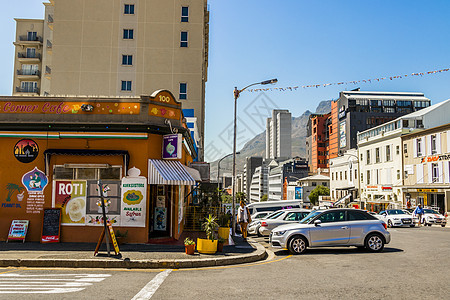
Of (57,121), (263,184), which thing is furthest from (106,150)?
(263,184)

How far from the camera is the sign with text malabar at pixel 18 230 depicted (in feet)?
47.9

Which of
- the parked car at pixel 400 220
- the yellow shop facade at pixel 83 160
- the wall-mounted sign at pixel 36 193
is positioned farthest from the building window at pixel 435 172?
the wall-mounted sign at pixel 36 193

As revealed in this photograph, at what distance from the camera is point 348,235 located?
561 inches

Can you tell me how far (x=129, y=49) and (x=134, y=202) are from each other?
34.5 meters

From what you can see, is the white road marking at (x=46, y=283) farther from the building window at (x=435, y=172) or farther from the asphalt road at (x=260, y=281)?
the building window at (x=435, y=172)

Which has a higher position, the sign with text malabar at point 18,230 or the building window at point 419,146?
the building window at point 419,146

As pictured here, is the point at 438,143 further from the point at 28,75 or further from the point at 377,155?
the point at 28,75

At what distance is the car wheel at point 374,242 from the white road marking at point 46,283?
9.16 meters

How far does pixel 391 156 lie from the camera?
52438mm

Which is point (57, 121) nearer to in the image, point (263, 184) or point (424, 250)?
point (424, 250)

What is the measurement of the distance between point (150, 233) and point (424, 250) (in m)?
10.5

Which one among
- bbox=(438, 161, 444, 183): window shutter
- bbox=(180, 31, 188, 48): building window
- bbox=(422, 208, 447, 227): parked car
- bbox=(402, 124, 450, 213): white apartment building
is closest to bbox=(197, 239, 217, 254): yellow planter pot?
bbox=(422, 208, 447, 227): parked car

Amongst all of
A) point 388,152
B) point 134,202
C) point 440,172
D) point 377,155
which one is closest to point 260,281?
point 134,202

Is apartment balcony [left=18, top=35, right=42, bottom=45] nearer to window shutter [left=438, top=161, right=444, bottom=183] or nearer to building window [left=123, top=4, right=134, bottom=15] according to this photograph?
building window [left=123, top=4, right=134, bottom=15]
